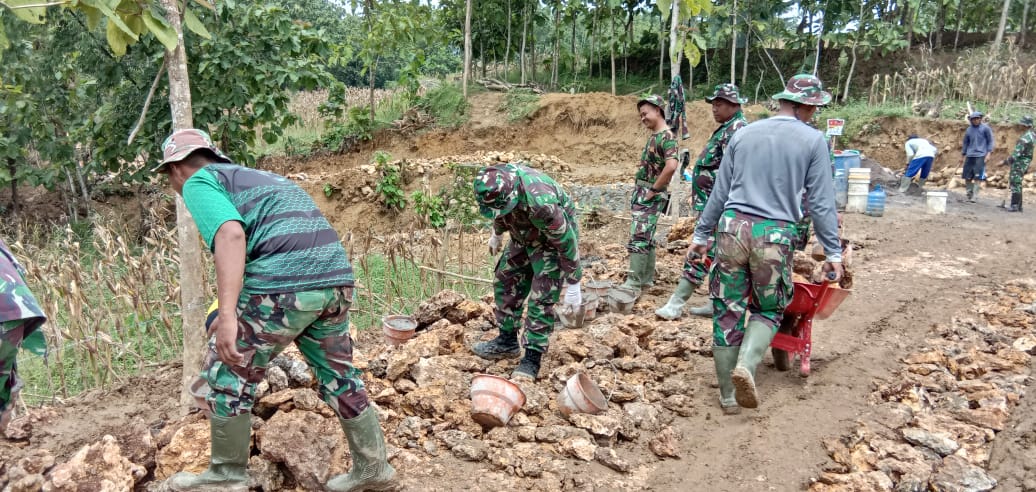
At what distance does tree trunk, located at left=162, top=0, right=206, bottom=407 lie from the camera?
3.13 metres

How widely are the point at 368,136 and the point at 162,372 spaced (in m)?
12.9

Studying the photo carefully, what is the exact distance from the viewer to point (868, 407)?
11.9 feet

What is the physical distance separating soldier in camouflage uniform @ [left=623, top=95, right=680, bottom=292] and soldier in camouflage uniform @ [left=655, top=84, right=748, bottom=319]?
23cm

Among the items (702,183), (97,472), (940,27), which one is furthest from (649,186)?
(940,27)

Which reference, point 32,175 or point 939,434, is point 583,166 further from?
point 939,434

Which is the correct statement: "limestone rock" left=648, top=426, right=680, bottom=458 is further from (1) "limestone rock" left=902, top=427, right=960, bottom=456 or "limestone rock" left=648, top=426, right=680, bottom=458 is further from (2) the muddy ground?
(1) "limestone rock" left=902, top=427, right=960, bottom=456

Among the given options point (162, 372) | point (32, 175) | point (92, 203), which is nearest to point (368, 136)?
point (92, 203)

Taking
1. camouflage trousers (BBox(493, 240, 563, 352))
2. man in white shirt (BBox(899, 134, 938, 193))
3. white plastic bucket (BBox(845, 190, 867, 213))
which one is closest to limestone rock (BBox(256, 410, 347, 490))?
camouflage trousers (BBox(493, 240, 563, 352))

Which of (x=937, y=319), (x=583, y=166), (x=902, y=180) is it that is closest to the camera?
(x=937, y=319)

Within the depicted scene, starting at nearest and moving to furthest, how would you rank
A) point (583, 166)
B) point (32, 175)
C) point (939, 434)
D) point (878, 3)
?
point (939, 434) < point (32, 175) < point (583, 166) < point (878, 3)

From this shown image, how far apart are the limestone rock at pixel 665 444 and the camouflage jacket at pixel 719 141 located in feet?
7.52

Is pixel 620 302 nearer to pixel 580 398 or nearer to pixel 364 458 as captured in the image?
pixel 580 398

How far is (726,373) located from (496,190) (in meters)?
1.54

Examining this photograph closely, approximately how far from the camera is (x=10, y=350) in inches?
82.8
